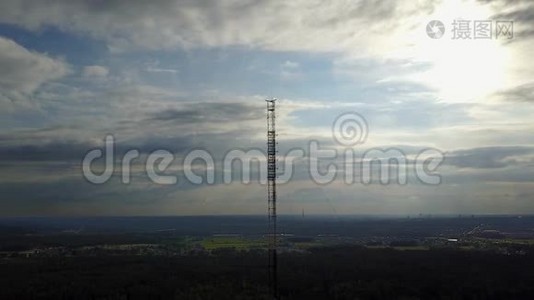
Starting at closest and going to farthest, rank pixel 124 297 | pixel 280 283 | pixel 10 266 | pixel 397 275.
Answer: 1. pixel 124 297
2. pixel 280 283
3. pixel 397 275
4. pixel 10 266

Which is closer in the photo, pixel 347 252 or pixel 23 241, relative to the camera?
pixel 347 252

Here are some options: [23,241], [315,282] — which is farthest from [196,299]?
[23,241]

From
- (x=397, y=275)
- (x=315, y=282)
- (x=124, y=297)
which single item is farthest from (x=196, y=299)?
(x=397, y=275)

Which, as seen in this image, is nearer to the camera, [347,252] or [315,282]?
[315,282]

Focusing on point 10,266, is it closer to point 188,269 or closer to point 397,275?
point 188,269

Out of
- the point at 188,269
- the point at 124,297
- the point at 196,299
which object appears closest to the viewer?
the point at 196,299

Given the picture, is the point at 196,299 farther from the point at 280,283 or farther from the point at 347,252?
the point at 347,252

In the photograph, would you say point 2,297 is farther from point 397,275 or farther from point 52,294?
point 397,275

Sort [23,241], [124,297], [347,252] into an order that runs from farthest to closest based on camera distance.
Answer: [23,241] < [347,252] < [124,297]

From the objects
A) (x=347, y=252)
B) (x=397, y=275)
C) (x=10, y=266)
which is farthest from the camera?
(x=347, y=252)
